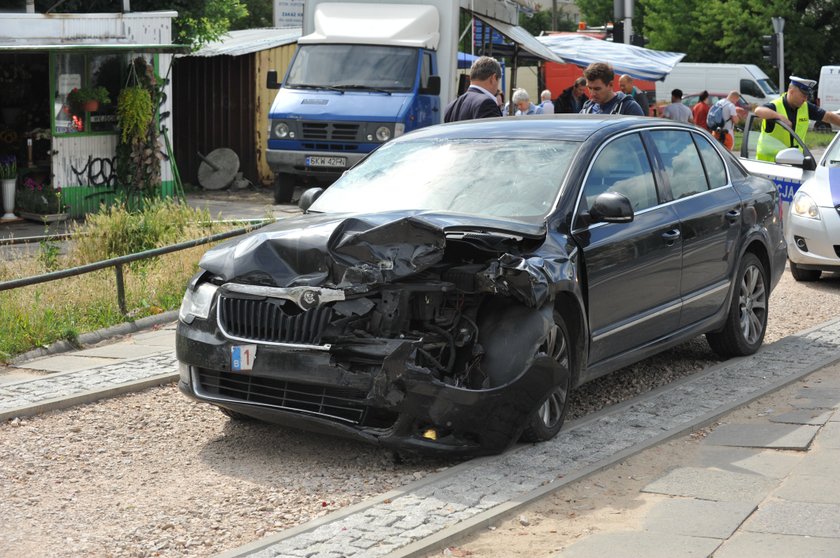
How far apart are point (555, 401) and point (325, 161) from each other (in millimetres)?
12695

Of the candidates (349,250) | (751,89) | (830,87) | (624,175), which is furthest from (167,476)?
(830,87)

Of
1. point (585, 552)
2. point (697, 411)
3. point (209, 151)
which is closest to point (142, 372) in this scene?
point (697, 411)

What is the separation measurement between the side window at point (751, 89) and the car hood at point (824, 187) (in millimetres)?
36028

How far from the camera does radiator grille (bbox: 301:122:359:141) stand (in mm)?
18688

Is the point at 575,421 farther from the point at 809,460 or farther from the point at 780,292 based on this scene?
the point at 780,292

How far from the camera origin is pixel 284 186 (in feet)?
65.4

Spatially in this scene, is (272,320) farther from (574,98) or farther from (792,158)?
(574,98)

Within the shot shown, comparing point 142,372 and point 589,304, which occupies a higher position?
point 589,304

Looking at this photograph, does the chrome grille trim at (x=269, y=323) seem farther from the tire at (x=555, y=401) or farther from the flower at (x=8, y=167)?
the flower at (x=8, y=167)

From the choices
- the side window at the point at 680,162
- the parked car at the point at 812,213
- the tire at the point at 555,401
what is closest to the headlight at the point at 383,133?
the parked car at the point at 812,213

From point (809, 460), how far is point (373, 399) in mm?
2166

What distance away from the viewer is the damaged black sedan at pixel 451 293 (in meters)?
6.11

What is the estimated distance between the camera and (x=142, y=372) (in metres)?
8.30

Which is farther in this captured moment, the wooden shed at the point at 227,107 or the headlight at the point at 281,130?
the wooden shed at the point at 227,107
